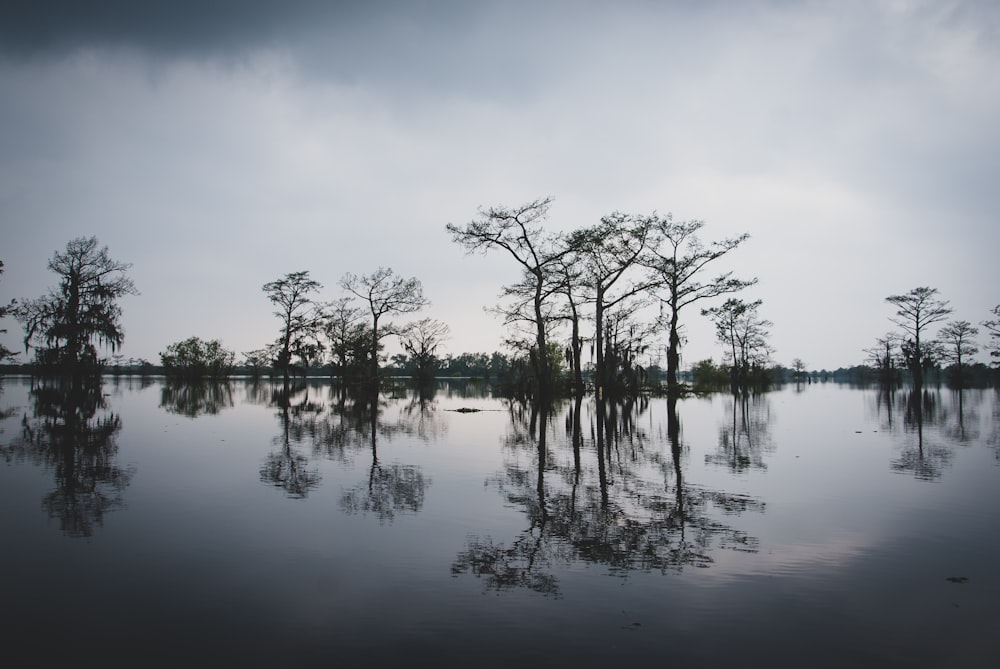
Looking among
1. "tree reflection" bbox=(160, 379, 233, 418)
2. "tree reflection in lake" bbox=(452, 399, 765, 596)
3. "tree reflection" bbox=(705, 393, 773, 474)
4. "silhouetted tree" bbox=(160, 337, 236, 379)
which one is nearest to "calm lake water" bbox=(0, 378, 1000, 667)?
"tree reflection in lake" bbox=(452, 399, 765, 596)

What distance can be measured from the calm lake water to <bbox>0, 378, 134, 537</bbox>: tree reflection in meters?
0.07

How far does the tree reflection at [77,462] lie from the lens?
702 centimetres

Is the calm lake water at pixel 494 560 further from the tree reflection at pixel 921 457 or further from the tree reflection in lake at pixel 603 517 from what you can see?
the tree reflection at pixel 921 457

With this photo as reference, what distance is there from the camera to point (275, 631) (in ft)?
12.7

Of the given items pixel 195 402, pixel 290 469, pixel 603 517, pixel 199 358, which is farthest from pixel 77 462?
pixel 199 358

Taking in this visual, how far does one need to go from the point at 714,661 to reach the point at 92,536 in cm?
656

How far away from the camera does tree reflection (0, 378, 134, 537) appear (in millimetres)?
7016

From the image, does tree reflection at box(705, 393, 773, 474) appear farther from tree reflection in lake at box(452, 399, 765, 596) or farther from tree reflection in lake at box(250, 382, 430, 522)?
tree reflection in lake at box(250, 382, 430, 522)

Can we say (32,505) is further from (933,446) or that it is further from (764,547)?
(933,446)

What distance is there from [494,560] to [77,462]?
32.8ft

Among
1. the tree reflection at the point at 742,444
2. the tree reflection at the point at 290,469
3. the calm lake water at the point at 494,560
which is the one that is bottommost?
the tree reflection at the point at 742,444

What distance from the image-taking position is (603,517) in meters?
7.07

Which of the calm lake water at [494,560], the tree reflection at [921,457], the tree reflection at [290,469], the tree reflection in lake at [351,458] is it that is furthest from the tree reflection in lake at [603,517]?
the tree reflection at [921,457]

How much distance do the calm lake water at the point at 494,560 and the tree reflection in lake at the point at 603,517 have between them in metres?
0.04
